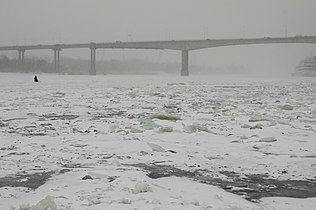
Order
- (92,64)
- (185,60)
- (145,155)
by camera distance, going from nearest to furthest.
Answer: (145,155) → (185,60) → (92,64)

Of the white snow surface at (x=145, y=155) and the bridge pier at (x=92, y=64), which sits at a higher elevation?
the bridge pier at (x=92, y=64)

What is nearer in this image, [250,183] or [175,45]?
[250,183]

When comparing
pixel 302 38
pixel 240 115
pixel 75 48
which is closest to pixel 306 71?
pixel 302 38

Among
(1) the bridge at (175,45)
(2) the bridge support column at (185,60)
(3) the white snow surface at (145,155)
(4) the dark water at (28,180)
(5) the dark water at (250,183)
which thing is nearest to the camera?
(3) the white snow surface at (145,155)

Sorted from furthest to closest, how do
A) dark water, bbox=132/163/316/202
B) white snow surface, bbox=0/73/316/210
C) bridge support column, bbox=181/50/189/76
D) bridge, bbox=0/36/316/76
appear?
bridge support column, bbox=181/50/189/76, bridge, bbox=0/36/316/76, dark water, bbox=132/163/316/202, white snow surface, bbox=0/73/316/210

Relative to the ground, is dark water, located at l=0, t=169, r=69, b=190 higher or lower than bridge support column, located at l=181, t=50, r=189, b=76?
lower

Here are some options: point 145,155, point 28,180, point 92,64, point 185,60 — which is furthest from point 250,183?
point 92,64

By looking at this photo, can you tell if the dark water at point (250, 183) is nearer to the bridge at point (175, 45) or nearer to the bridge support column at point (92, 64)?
the bridge at point (175, 45)

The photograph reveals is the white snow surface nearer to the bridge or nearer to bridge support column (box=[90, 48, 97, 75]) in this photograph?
the bridge

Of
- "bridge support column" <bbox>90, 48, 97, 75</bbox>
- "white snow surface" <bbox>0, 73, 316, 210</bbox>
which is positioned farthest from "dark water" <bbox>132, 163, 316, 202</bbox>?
"bridge support column" <bbox>90, 48, 97, 75</bbox>

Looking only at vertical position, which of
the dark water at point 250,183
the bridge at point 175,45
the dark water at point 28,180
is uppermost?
the bridge at point 175,45

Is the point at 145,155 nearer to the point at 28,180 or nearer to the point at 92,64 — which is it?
the point at 28,180

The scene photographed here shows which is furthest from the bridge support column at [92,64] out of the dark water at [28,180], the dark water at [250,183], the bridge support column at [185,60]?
the dark water at [250,183]

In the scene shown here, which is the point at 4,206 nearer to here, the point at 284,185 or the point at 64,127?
the point at 284,185
